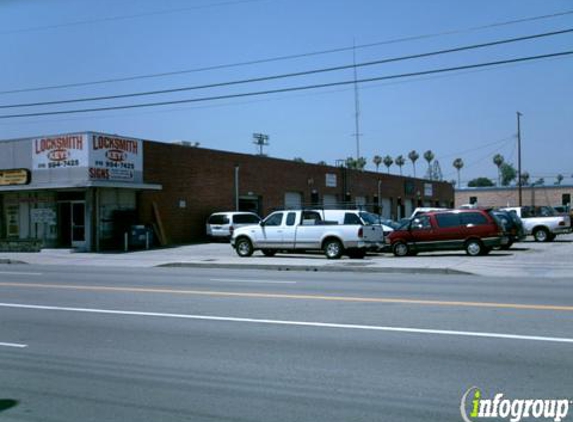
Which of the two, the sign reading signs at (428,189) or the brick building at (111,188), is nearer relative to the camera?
the brick building at (111,188)

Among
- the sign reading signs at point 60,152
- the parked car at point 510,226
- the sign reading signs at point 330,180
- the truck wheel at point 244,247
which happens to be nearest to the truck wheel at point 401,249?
the parked car at point 510,226

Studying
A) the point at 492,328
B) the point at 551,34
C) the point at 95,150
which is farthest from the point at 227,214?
the point at 492,328

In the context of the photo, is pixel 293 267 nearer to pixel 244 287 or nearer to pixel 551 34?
pixel 244 287

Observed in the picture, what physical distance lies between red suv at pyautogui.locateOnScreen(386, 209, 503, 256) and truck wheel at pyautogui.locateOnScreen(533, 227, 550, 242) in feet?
33.6

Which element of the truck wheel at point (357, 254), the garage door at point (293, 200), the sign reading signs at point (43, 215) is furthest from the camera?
the garage door at point (293, 200)

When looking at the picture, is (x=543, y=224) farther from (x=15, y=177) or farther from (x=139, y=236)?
(x=15, y=177)

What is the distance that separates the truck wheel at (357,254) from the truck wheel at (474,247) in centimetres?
405

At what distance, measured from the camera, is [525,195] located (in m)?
91.2

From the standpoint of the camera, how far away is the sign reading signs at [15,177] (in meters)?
31.8

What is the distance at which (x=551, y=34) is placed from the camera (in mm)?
A: 20531

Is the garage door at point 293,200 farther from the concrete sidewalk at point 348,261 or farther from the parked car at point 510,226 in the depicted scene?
the parked car at point 510,226

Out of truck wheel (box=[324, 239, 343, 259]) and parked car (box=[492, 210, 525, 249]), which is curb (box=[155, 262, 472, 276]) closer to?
truck wheel (box=[324, 239, 343, 259])

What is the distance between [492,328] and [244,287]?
7.19 metres
